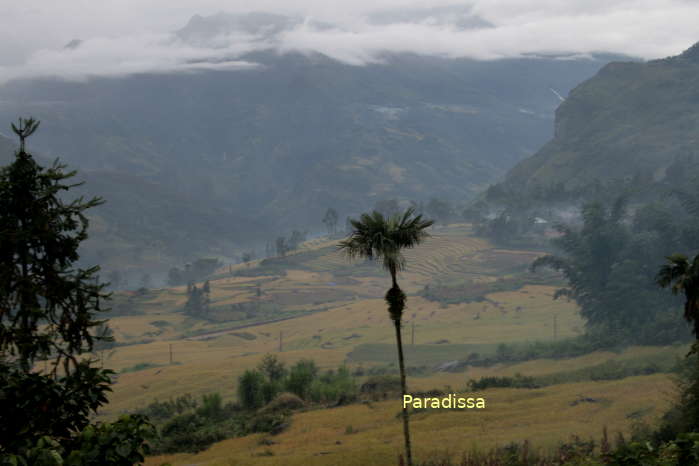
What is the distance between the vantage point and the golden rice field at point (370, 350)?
27.2 metres

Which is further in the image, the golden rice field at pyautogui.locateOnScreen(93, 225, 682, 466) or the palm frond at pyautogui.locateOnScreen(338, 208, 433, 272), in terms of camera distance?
the golden rice field at pyautogui.locateOnScreen(93, 225, 682, 466)

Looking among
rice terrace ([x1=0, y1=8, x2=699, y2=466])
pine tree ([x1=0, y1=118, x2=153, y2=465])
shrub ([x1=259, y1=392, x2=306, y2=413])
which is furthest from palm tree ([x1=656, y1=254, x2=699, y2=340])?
shrub ([x1=259, y1=392, x2=306, y2=413])

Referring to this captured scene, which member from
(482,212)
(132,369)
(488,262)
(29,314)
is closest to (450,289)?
(488,262)

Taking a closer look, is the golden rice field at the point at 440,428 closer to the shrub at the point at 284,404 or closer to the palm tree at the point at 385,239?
the shrub at the point at 284,404

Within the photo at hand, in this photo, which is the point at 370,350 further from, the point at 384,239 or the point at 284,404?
the point at 384,239

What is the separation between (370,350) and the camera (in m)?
80.8

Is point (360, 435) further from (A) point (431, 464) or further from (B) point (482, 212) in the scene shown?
(B) point (482, 212)

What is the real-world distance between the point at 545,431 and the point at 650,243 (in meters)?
49.2

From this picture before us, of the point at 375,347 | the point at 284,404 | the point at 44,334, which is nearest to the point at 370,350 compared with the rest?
the point at 375,347

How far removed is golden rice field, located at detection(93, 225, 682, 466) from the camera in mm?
27203

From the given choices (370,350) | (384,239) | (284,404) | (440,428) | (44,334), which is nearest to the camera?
(44,334)

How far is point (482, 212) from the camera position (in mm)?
185250

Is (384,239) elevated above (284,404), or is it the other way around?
(384,239)

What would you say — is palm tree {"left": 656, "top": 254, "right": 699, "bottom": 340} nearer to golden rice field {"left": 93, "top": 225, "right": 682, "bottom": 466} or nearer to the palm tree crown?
the palm tree crown
